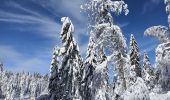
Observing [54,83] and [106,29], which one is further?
[54,83]

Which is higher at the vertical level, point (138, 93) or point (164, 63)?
point (164, 63)

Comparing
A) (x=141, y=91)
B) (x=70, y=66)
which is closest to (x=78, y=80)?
(x=70, y=66)

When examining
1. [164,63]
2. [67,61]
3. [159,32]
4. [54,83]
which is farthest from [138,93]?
[54,83]

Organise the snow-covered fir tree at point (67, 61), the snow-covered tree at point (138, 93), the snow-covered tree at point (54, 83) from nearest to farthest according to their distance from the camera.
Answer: the snow-covered tree at point (138, 93)
the snow-covered fir tree at point (67, 61)
the snow-covered tree at point (54, 83)

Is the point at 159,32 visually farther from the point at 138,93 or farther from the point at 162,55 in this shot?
the point at 138,93

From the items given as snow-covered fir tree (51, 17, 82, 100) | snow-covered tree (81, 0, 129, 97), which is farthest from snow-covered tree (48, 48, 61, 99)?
snow-covered tree (81, 0, 129, 97)

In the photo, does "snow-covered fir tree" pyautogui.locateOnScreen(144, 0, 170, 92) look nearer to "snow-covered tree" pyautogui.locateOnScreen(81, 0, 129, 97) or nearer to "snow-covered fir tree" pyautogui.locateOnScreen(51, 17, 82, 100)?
"snow-covered tree" pyautogui.locateOnScreen(81, 0, 129, 97)

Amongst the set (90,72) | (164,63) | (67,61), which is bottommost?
(164,63)

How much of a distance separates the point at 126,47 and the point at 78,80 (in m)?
30.3

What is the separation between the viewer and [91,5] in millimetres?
15914

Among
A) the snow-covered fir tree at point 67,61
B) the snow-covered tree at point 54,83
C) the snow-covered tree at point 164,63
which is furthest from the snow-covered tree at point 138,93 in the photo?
the snow-covered tree at point 54,83

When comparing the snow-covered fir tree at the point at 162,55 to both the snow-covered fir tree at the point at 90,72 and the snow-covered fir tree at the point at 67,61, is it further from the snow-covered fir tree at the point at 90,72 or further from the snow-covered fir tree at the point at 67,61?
the snow-covered fir tree at the point at 67,61

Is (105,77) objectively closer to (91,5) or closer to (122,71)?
(122,71)

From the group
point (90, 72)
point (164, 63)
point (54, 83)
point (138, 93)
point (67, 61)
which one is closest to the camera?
point (138, 93)
